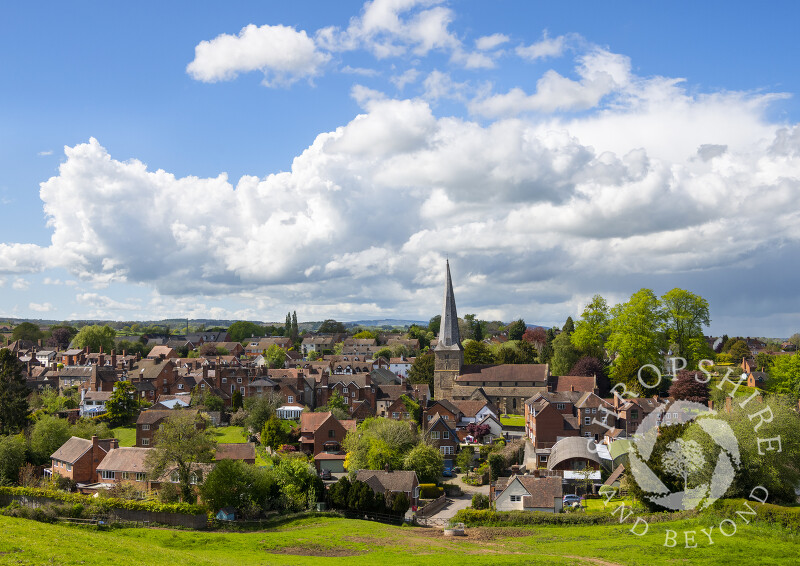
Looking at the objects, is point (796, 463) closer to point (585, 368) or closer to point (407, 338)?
point (585, 368)

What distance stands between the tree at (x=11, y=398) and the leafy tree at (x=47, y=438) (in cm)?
830

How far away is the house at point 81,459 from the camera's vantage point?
46.9 m

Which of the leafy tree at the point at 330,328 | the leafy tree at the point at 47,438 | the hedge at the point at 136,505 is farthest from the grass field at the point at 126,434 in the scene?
the leafy tree at the point at 330,328

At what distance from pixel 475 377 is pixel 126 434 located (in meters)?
41.2

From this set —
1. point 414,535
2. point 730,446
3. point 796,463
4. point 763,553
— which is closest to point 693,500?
point 730,446

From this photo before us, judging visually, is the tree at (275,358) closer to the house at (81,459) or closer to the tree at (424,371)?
the tree at (424,371)

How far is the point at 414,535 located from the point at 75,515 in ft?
59.6

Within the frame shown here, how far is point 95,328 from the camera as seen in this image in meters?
117

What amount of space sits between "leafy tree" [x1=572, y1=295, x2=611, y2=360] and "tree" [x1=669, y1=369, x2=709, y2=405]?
1768 cm

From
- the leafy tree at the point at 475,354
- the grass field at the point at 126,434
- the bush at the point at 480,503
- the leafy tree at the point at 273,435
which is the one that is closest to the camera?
the bush at the point at 480,503

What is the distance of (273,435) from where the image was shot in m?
57.6

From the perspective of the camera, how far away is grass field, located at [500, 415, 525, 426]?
72950 millimetres

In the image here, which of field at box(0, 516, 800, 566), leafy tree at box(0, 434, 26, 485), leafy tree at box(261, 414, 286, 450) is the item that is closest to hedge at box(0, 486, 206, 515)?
field at box(0, 516, 800, 566)

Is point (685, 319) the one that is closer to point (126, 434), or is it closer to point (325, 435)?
point (325, 435)
